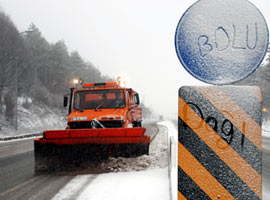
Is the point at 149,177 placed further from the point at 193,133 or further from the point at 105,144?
the point at 193,133

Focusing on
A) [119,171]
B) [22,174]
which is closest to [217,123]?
[119,171]

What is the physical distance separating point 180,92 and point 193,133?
0.27 m

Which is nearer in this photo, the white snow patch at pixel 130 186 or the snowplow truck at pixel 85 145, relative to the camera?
the white snow patch at pixel 130 186

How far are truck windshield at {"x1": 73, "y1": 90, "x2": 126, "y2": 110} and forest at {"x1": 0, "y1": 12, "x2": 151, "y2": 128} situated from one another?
12.5 m

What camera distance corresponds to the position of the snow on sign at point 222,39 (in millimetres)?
1617

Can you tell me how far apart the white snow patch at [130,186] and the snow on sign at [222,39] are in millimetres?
2899

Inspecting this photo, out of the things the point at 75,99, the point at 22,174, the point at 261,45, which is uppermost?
the point at 261,45

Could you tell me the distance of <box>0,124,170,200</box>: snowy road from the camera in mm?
4301

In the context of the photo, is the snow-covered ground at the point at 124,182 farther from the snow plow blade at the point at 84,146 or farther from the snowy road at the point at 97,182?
the snow plow blade at the point at 84,146

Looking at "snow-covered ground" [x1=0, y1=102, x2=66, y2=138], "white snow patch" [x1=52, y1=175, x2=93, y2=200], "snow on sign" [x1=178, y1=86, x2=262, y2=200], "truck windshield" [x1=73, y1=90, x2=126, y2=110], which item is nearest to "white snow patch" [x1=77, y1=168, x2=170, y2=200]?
"white snow patch" [x1=52, y1=175, x2=93, y2=200]

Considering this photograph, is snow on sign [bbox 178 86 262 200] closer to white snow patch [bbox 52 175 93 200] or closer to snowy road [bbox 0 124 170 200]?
snowy road [bbox 0 124 170 200]

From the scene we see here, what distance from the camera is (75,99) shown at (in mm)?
8398

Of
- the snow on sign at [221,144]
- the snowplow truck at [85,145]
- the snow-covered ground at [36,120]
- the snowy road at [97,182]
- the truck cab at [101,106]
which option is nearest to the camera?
the snow on sign at [221,144]

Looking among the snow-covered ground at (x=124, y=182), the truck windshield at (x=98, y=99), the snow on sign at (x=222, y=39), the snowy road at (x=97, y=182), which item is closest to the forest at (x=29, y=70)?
the truck windshield at (x=98, y=99)
